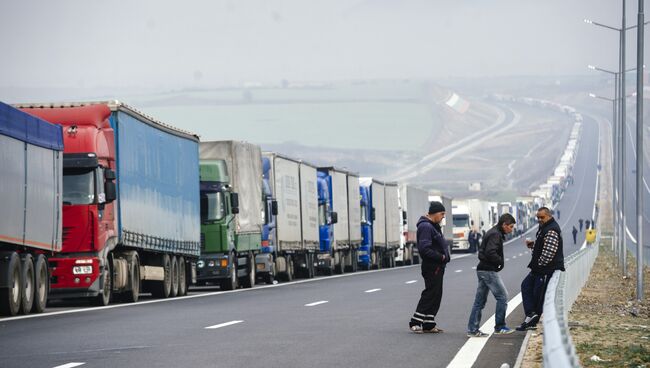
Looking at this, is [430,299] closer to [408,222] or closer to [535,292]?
[535,292]

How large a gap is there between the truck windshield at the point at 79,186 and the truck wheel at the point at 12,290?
3.46 metres

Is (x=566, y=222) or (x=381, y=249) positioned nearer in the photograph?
(x=381, y=249)

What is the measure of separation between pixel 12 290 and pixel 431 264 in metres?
7.01

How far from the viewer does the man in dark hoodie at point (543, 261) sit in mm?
20281

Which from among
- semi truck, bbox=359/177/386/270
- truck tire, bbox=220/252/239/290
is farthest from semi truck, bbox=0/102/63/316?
semi truck, bbox=359/177/386/270

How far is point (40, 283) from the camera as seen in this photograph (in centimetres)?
2452

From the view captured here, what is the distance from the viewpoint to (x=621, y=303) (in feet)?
97.8

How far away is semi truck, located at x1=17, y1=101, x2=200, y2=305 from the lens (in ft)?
86.3

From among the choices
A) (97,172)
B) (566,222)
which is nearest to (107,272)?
(97,172)

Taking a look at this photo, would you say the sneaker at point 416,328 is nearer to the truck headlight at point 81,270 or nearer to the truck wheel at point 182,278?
the truck headlight at point 81,270

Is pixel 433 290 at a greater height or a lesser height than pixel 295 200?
Result: lesser

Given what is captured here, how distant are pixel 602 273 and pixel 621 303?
20180 mm

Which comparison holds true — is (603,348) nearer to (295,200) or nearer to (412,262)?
(295,200)

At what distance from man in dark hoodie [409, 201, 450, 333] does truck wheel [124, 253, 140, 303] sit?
10.7 metres
